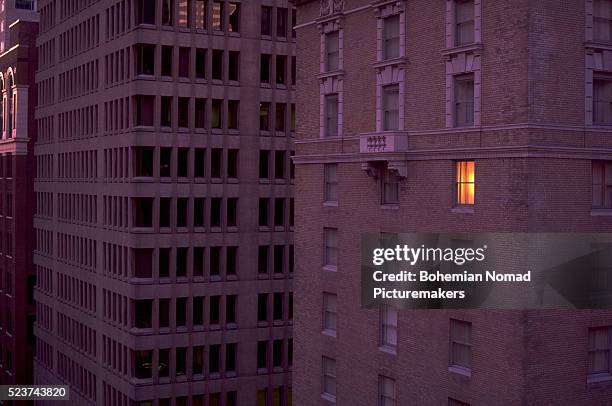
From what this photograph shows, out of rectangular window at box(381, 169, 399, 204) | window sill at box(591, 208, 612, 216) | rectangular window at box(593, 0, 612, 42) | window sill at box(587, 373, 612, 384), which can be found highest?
rectangular window at box(593, 0, 612, 42)

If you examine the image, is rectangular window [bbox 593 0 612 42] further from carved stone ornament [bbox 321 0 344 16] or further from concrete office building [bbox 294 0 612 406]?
carved stone ornament [bbox 321 0 344 16]

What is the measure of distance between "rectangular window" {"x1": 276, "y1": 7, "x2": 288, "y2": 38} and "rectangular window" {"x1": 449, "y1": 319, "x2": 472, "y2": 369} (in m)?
39.5

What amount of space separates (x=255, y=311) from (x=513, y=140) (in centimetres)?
4019

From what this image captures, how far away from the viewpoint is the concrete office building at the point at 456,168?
34.9 metres

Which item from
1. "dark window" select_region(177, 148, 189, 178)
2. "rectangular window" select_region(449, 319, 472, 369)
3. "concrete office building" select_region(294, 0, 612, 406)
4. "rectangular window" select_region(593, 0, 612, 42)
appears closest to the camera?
"concrete office building" select_region(294, 0, 612, 406)

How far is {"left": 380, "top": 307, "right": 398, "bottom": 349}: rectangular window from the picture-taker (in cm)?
4159

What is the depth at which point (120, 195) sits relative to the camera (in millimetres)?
71125

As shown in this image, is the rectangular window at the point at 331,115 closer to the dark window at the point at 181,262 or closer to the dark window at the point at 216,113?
the dark window at the point at 216,113

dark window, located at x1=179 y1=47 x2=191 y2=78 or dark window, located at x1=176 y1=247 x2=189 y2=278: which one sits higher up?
dark window, located at x1=179 y1=47 x2=191 y2=78

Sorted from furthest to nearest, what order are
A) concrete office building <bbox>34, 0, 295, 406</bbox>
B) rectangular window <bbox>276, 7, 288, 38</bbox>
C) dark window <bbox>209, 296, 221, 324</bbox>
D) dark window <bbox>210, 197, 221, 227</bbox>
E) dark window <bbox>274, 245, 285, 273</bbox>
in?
A: dark window <bbox>274, 245, 285, 273</bbox>, rectangular window <bbox>276, 7, 288, 38</bbox>, dark window <bbox>209, 296, 221, 324</bbox>, dark window <bbox>210, 197, 221, 227</bbox>, concrete office building <bbox>34, 0, 295, 406</bbox>

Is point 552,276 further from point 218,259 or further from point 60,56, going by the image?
point 60,56

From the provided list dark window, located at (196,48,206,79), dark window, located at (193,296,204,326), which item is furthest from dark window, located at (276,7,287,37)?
dark window, located at (193,296,204,326)

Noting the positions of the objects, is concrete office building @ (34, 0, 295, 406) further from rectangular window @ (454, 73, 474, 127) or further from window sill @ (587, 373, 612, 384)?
window sill @ (587, 373, 612, 384)

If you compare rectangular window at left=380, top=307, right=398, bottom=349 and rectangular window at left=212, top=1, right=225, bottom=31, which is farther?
rectangular window at left=212, top=1, right=225, bottom=31
